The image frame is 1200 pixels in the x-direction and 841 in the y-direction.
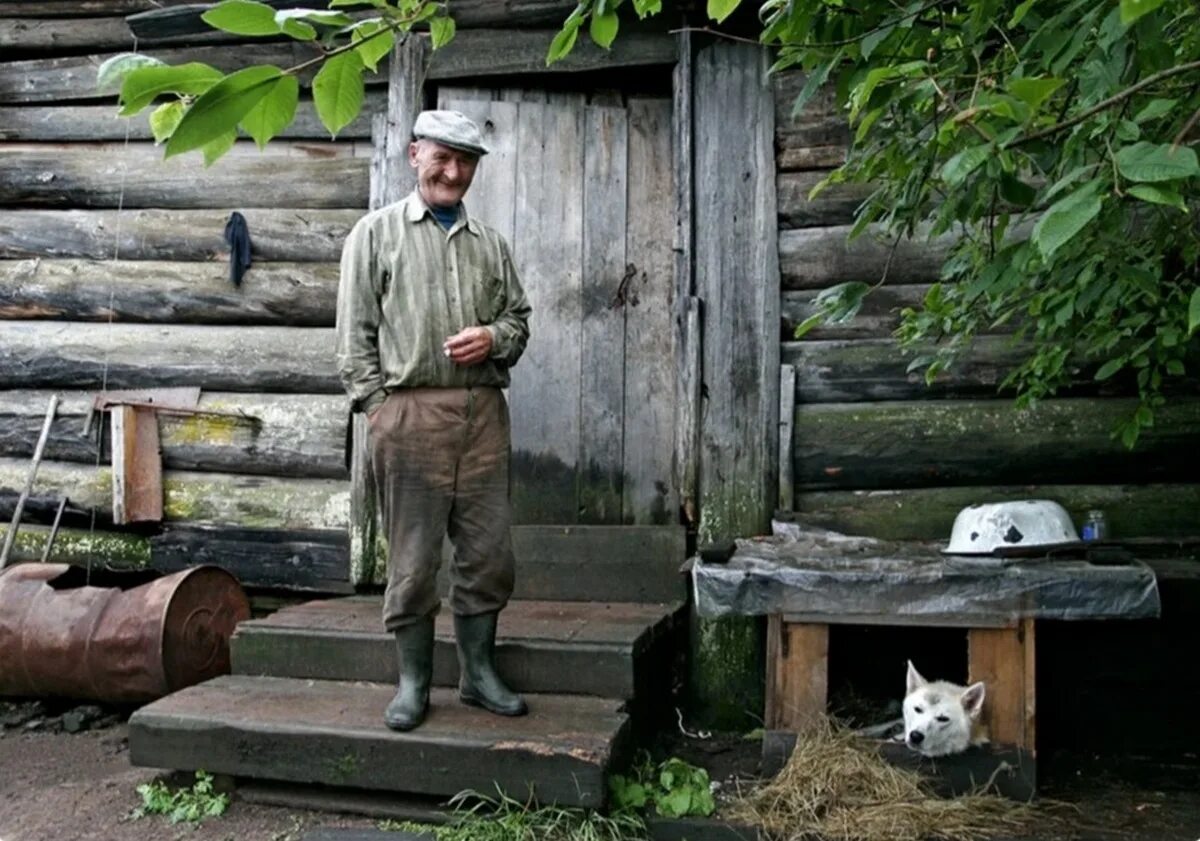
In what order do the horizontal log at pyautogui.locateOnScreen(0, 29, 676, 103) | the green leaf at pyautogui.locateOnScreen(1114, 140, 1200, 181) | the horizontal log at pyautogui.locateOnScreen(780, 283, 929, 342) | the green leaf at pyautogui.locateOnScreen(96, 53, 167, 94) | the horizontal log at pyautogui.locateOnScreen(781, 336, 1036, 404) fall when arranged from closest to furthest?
1. the green leaf at pyautogui.locateOnScreen(96, 53, 167, 94)
2. the green leaf at pyautogui.locateOnScreen(1114, 140, 1200, 181)
3. the horizontal log at pyautogui.locateOnScreen(781, 336, 1036, 404)
4. the horizontal log at pyautogui.locateOnScreen(780, 283, 929, 342)
5. the horizontal log at pyautogui.locateOnScreen(0, 29, 676, 103)

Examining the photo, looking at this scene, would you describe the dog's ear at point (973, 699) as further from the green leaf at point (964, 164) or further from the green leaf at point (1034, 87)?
the green leaf at point (1034, 87)

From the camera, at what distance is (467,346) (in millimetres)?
3576

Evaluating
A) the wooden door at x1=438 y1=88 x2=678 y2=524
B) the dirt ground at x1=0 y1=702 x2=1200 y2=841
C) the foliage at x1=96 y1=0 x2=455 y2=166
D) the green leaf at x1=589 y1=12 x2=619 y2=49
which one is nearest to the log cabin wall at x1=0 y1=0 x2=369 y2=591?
the wooden door at x1=438 y1=88 x2=678 y2=524

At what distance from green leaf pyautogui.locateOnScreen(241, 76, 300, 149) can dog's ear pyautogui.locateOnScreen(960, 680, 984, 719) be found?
3.17 metres

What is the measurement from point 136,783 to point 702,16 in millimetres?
4138

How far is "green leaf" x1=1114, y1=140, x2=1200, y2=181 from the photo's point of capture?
4.69 ft

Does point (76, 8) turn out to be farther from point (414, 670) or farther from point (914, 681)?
point (914, 681)

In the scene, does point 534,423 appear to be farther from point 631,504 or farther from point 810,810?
point 810,810

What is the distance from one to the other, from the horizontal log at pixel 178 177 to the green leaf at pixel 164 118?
386cm

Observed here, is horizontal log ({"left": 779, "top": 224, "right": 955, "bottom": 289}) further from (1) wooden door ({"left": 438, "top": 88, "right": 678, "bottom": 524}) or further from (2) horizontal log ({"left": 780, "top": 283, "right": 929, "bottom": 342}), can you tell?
(1) wooden door ({"left": 438, "top": 88, "right": 678, "bottom": 524})

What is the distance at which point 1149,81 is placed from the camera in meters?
1.60

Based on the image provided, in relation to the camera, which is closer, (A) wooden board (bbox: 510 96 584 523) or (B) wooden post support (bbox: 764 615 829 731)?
(B) wooden post support (bbox: 764 615 829 731)

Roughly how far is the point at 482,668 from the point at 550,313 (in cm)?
209

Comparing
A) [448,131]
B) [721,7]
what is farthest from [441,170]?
[721,7]
